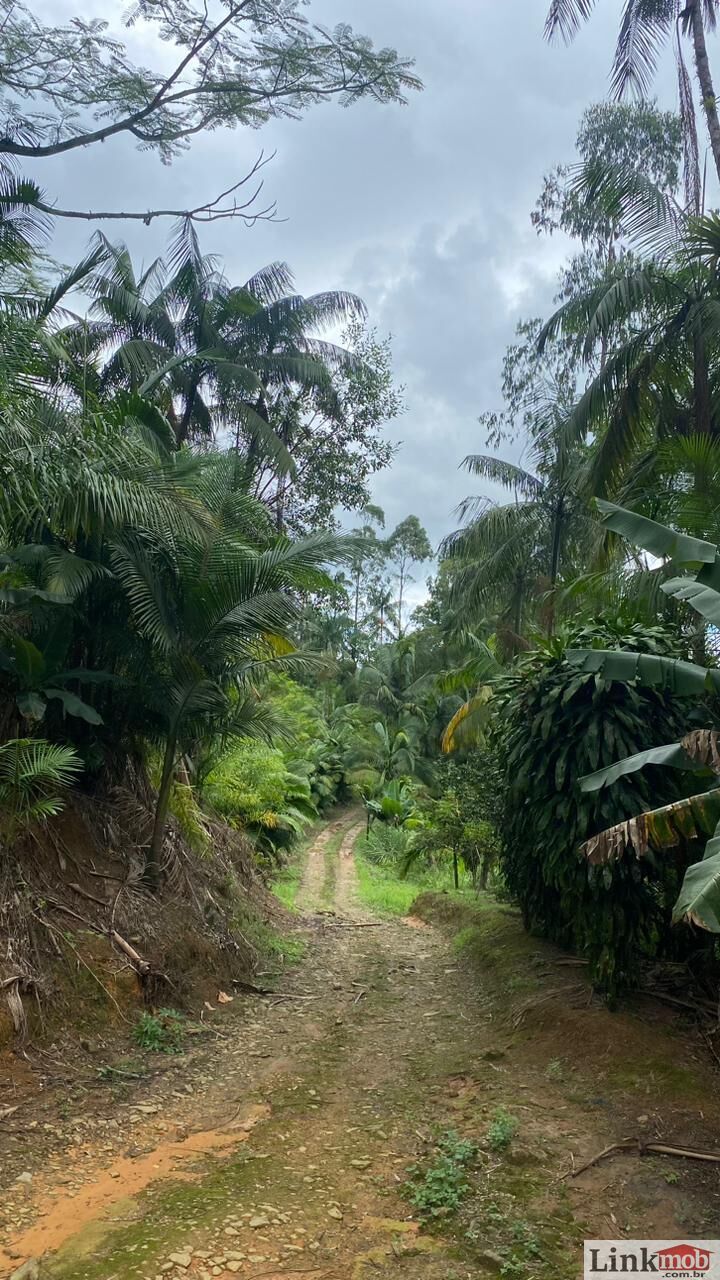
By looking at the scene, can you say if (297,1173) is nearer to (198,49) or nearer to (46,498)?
(46,498)

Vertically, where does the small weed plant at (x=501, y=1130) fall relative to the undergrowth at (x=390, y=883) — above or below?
above

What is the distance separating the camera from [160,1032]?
6.59 m

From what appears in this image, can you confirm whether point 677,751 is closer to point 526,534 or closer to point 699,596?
point 699,596

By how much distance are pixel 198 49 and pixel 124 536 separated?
452cm

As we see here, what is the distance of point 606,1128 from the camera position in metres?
4.94

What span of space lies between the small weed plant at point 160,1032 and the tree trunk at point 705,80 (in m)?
12.2

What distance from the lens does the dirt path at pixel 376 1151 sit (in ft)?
12.5

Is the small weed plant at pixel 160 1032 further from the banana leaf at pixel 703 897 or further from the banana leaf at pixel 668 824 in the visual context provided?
the banana leaf at pixel 703 897

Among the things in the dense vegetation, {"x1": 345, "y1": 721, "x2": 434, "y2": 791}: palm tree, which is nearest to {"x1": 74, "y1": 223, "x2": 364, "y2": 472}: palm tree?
the dense vegetation

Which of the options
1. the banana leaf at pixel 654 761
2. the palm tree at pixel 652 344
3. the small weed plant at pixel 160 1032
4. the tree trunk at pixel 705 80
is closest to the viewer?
the banana leaf at pixel 654 761

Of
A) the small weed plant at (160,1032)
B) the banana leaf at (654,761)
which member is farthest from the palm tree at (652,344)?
the small weed plant at (160,1032)

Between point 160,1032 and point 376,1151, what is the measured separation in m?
2.48

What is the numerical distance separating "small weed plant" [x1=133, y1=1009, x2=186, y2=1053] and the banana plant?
3.92m

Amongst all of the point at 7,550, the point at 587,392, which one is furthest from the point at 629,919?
the point at 587,392
